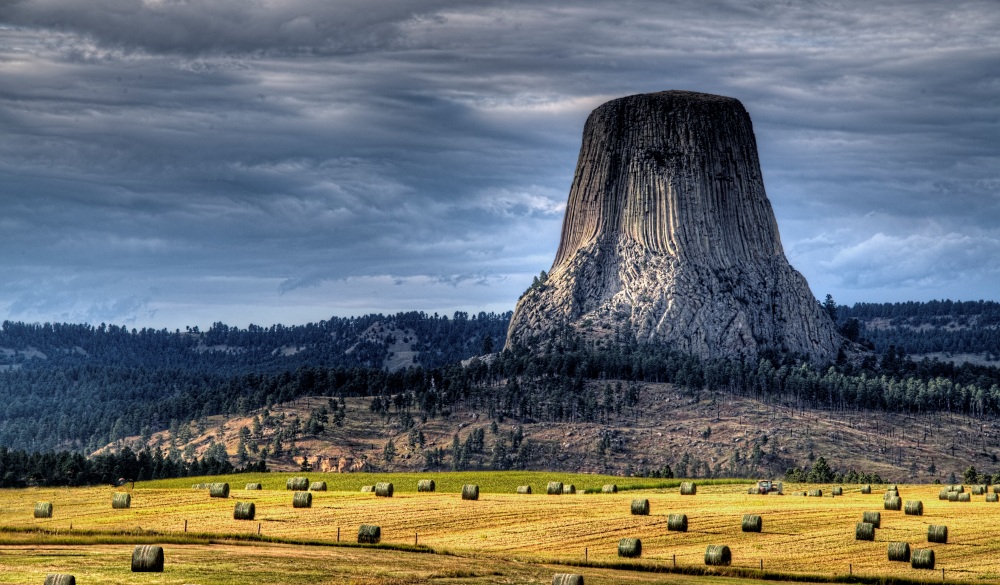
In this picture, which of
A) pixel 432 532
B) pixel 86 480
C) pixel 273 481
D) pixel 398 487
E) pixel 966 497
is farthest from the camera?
pixel 86 480

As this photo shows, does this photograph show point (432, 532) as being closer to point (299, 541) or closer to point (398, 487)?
point (299, 541)

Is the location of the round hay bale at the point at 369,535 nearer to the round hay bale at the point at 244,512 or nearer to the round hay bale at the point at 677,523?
the round hay bale at the point at 244,512

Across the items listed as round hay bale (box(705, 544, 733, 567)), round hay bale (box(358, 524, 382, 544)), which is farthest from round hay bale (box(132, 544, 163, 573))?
round hay bale (box(705, 544, 733, 567))

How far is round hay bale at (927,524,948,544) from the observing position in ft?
279

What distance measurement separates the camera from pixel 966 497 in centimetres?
11838

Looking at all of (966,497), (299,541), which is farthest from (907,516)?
(299,541)

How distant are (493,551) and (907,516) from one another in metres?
37.3

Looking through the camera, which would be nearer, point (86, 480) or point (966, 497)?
point (966, 497)

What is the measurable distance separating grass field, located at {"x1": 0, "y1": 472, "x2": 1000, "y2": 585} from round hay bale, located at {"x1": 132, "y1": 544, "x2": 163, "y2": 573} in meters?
0.93

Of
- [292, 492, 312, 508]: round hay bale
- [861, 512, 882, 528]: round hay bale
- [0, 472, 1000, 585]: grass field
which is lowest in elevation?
[0, 472, 1000, 585]: grass field

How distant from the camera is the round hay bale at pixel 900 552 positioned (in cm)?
7806

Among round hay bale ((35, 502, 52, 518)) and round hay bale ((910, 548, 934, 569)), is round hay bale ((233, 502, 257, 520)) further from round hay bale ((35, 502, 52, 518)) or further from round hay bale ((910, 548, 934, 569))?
round hay bale ((910, 548, 934, 569))

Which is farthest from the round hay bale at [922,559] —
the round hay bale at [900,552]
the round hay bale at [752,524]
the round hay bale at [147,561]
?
the round hay bale at [147,561]

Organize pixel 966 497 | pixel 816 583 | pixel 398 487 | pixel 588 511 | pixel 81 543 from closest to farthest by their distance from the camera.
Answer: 1. pixel 816 583
2. pixel 81 543
3. pixel 588 511
4. pixel 966 497
5. pixel 398 487
